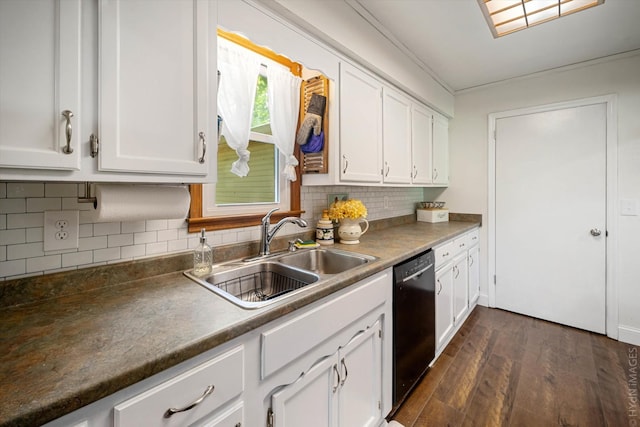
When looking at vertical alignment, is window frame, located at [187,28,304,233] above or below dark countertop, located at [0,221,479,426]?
above

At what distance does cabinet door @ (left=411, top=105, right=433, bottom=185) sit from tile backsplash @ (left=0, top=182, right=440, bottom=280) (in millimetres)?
1855

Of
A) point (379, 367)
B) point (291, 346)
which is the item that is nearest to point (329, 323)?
point (291, 346)

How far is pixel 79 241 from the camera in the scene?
1.06m

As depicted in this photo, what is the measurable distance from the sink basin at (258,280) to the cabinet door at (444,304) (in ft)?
3.95

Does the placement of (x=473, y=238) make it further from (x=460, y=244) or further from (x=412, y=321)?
(x=412, y=321)

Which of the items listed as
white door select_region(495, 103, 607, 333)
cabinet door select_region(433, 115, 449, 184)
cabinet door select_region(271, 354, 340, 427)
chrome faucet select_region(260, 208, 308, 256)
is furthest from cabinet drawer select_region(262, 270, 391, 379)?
white door select_region(495, 103, 607, 333)

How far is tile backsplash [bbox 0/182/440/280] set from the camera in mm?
934

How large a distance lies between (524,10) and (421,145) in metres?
1.16

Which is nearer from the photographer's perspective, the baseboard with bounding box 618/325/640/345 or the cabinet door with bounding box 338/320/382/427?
the cabinet door with bounding box 338/320/382/427

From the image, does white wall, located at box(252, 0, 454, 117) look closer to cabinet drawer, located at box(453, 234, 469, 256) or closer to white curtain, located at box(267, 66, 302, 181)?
white curtain, located at box(267, 66, 302, 181)

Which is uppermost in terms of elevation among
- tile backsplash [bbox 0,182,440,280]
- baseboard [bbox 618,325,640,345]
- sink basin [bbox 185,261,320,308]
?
tile backsplash [bbox 0,182,440,280]

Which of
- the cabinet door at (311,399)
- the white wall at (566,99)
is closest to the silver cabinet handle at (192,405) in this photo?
the cabinet door at (311,399)

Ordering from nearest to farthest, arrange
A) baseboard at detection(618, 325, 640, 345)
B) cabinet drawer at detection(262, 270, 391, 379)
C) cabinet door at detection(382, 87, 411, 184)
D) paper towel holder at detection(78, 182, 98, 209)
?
cabinet drawer at detection(262, 270, 391, 379), paper towel holder at detection(78, 182, 98, 209), cabinet door at detection(382, 87, 411, 184), baseboard at detection(618, 325, 640, 345)

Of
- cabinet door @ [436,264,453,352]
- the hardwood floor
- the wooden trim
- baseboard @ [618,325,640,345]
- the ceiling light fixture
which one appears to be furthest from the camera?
baseboard @ [618,325,640,345]
